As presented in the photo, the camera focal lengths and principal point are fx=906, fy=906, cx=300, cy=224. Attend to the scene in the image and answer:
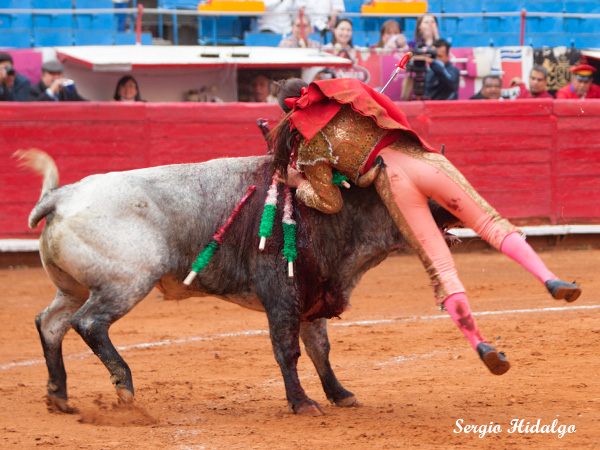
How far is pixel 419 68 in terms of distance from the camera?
9391mm

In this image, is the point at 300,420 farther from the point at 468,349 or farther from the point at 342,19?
the point at 342,19

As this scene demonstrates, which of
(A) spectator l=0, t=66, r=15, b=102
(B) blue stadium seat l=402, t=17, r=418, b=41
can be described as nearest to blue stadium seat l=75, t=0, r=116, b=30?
(A) spectator l=0, t=66, r=15, b=102

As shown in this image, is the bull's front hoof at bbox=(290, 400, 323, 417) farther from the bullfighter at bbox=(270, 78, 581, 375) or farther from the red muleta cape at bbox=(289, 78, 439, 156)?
the red muleta cape at bbox=(289, 78, 439, 156)

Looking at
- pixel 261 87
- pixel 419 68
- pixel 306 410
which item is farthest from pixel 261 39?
pixel 306 410

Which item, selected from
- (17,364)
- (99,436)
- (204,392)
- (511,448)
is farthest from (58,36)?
(511,448)

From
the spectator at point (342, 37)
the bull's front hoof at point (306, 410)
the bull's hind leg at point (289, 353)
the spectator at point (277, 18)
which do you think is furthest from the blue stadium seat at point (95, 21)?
the bull's front hoof at point (306, 410)

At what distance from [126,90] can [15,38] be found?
2.34m

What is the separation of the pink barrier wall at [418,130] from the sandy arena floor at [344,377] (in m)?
1.49

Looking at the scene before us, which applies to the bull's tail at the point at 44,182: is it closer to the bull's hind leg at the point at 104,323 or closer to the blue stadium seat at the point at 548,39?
the bull's hind leg at the point at 104,323

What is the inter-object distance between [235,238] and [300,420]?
910 millimetres

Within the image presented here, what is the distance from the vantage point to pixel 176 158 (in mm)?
8984

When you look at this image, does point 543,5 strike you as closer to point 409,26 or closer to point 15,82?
point 409,26

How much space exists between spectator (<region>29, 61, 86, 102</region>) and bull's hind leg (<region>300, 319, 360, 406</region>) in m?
5.40

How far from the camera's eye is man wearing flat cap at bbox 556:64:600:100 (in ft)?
32.2
